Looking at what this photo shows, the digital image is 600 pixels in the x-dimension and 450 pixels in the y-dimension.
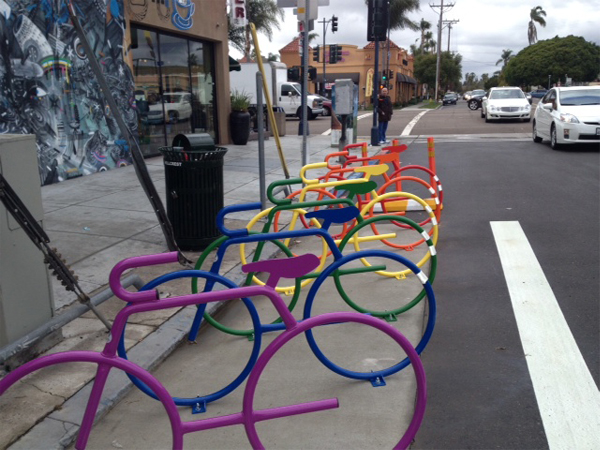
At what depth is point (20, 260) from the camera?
3.69 m

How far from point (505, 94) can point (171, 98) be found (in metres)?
17.0

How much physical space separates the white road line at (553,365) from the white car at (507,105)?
2028 centimetres

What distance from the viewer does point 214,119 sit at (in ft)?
55.3

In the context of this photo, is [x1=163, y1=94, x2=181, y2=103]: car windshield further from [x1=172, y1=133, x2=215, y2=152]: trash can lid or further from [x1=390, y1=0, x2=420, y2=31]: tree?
[x1=390, y1=0, x2=420, y2=31]: tree

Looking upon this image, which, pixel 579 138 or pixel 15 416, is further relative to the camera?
pixel 579 138

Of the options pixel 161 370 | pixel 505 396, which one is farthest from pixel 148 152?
pixel 505 396

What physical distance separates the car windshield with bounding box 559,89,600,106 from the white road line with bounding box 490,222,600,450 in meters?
10.7

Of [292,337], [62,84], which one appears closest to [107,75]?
[62,84]

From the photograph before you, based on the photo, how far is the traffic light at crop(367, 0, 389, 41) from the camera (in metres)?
16.0

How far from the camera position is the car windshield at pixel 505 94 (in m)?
25.4

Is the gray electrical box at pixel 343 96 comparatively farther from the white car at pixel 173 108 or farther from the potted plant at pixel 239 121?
the white car at pixel 173 108

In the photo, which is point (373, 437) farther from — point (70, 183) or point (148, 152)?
point (148, 152)

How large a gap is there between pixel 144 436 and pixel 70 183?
793 centimetres

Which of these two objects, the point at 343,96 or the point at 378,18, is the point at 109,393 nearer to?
the point at 343,96
